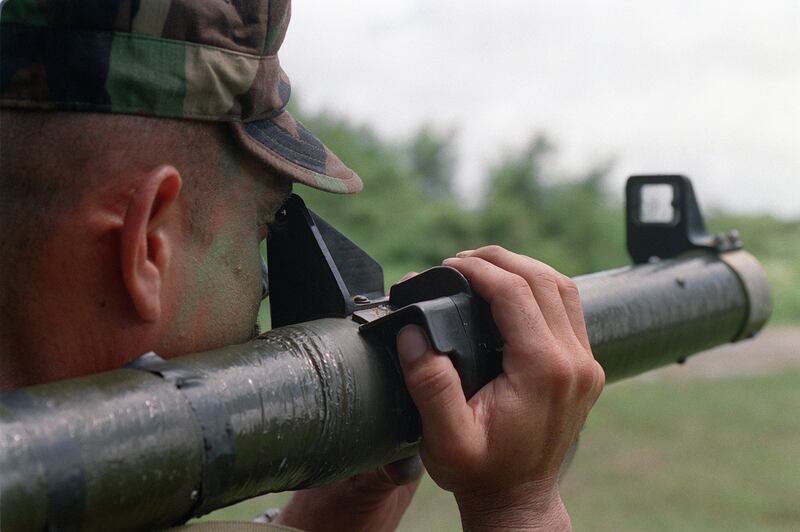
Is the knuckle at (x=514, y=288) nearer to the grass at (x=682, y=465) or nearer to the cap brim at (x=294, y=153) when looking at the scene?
the cap brim at (x=294, y=153)

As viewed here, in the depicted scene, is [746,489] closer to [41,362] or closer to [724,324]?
[724,324]

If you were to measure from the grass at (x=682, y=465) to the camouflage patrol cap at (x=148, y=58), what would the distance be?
4138 millimetres

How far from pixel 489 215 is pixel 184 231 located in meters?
9.60

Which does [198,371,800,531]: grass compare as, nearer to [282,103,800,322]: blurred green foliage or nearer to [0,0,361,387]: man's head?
[282,103,800,322]: blurred green foliage

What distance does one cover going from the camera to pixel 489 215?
36.5 ft

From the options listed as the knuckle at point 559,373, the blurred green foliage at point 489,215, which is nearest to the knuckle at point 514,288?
the knuckle at point 559,373

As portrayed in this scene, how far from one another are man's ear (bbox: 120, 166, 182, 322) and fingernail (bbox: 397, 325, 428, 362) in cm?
37

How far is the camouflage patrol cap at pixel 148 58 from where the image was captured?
4.92 ft

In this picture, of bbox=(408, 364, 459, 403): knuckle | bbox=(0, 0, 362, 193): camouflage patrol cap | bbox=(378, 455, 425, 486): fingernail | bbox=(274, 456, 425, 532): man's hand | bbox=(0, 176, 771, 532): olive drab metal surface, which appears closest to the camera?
bbox=(0, 176, 771, 532): olive drab metal surface

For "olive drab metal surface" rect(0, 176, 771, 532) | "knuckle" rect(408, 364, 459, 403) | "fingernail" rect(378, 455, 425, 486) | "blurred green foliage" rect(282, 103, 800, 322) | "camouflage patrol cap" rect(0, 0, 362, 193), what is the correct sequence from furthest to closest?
"blurred green foliage" rect(282, 103, 800, 322) → "fingernail" rect(378, 455, 425, 486) → "knuckle" rect(408, 364, 459, 403) → "camouflage patrol cap" rect(0, 0, 362, 193) → "olive drab metal surface" rect(0, 176, 771, 532)

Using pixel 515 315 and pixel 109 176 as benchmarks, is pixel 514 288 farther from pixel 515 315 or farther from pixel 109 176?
pixel 109 176

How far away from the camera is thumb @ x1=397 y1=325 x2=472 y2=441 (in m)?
1.64

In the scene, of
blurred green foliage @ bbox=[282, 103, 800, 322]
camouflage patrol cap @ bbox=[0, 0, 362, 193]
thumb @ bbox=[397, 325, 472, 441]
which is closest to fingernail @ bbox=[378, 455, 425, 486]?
thumb @ bbox=[397, 325, 472, 441]

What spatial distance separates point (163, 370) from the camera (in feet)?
4.72
